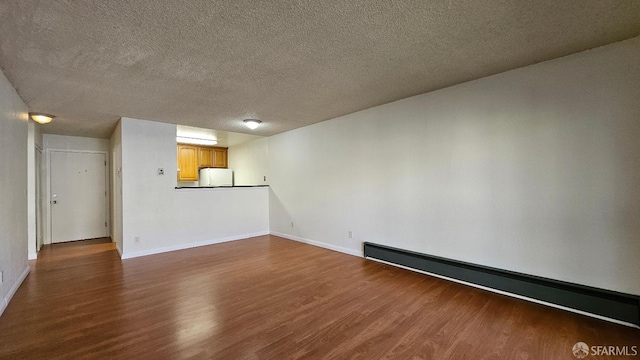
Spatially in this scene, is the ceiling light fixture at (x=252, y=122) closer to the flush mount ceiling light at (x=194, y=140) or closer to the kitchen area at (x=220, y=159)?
the kitchen area at (x=220, y=159)

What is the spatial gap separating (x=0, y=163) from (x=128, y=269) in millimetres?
1951

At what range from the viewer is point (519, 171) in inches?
105

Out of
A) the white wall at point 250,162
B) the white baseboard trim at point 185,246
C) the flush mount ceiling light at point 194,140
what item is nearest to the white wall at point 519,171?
the white baseboard trim at point 185,246

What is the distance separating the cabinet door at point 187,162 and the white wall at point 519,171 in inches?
193

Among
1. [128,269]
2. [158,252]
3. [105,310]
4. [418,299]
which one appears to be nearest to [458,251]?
[418,299]

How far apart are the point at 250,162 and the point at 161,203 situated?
2.61m

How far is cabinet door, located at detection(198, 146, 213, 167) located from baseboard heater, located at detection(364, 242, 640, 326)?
5.97m

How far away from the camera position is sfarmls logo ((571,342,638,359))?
181 centimetres

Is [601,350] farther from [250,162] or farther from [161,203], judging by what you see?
[250,162]

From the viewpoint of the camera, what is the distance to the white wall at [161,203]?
428cm

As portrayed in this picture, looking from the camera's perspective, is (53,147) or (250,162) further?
(250,162)

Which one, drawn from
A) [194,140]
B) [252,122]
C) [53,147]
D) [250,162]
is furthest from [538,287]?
[53,147]

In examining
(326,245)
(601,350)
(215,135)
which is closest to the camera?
(601,350)

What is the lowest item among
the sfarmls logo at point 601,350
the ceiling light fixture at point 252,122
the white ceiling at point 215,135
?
the sfarmls logo at point 601,350
